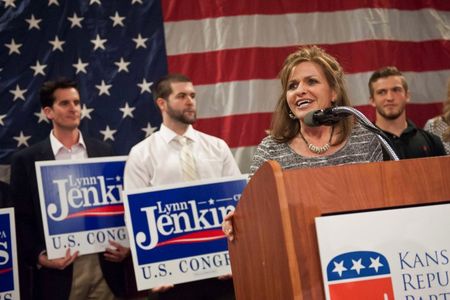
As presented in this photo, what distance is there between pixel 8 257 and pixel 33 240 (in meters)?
0.30

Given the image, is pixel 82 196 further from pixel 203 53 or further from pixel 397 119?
pixel 397 119

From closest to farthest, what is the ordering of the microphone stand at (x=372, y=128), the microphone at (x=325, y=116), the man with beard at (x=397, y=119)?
the microphone stand at (x=372, y=128), the microphone at (x=325, y=116), the man with beard at (x=397, y=119)

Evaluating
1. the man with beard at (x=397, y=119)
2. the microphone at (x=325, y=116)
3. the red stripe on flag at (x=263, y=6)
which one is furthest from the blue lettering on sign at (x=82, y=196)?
the microphone at (x=325, y=116)

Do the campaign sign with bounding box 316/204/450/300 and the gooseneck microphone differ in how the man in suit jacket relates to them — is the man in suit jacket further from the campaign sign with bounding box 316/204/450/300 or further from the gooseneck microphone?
the campaign sign with bounding box 316/204/450/300

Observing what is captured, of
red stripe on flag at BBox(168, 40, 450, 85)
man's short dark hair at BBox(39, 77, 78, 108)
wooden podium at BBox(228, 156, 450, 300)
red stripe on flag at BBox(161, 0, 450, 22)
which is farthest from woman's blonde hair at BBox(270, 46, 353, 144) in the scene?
red stripe on flag at BBox(161, 0, 450, 22)

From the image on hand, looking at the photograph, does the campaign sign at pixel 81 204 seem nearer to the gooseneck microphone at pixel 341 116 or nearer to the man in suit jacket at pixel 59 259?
the man in suit jacket at pixel 59 259

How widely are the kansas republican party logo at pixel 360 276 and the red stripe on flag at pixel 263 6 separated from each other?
3776 mm

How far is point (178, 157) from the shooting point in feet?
13.7

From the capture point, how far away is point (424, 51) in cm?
545

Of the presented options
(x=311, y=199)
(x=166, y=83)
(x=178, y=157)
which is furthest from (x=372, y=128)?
(x=166, y=83)

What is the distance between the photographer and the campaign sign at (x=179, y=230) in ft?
12.3

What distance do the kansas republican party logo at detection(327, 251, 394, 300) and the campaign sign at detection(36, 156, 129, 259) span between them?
275 centimetres

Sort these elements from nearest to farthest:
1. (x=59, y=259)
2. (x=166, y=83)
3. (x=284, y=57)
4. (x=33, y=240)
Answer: (x=59, y=259) < (x=33, y=240) < (x=166, y=83) < (x=284, y=57)

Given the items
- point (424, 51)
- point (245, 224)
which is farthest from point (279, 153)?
point (424, 51)
